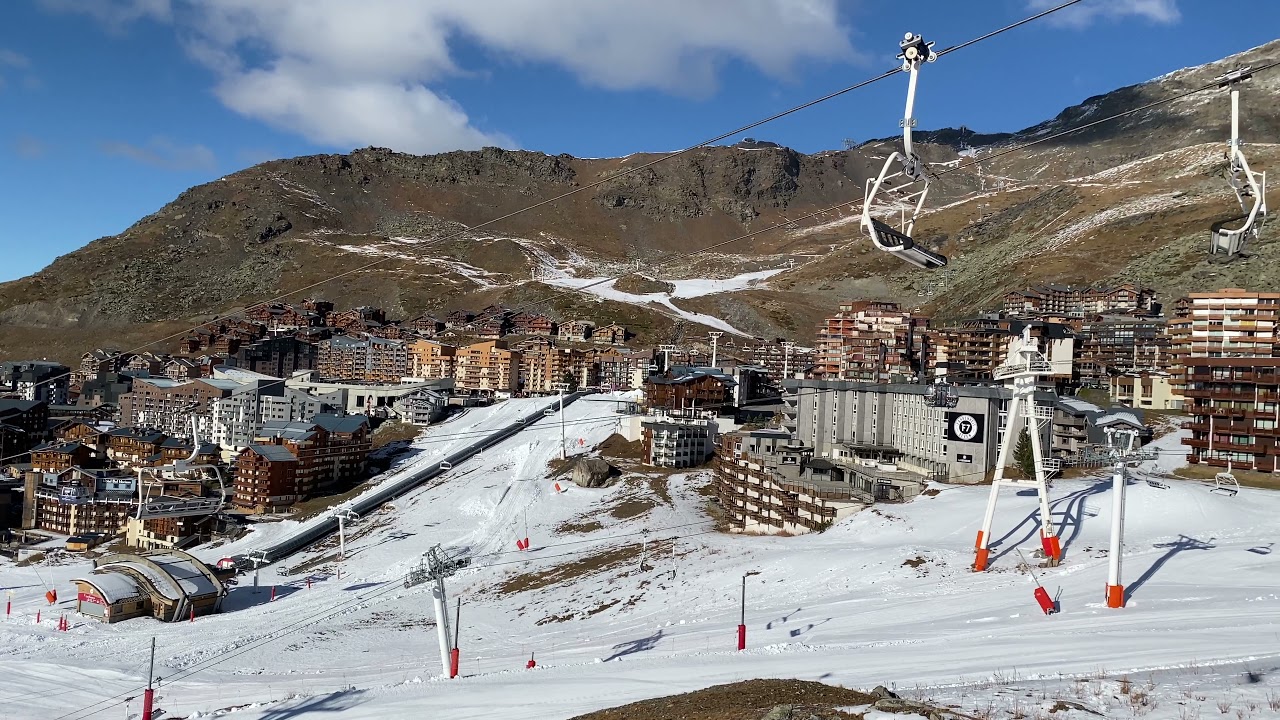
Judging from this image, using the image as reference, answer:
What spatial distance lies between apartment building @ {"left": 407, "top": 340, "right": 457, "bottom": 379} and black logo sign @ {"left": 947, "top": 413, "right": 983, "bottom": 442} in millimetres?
81983

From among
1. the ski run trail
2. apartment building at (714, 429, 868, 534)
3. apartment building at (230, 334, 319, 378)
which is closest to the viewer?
the ski run trail

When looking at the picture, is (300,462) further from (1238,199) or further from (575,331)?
(575,331)

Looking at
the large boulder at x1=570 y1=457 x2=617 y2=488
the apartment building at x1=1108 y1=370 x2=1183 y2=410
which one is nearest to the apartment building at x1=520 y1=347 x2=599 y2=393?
the large boulder at x1=570 y1=457 x2=617 y2=488

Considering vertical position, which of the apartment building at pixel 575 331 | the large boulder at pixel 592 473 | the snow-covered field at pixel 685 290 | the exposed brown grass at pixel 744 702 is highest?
the snow-covered field at pixel 685 290

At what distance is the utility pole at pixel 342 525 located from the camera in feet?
165

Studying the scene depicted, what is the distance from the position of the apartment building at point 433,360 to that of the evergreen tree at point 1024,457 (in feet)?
278

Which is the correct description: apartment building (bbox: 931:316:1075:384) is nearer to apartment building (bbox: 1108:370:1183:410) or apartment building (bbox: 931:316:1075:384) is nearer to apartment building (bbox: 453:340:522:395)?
apartment building (bbox: 1108:370:1183:410)

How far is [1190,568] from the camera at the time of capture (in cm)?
2139

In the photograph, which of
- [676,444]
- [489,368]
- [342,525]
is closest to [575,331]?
[489,368]

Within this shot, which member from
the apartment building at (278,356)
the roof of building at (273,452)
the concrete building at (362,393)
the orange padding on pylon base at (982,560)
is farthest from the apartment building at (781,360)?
the orange padding on pylon base at (982,560)

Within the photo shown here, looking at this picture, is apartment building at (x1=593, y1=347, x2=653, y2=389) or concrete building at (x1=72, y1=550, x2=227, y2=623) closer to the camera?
concrete building at (x1=72, y1=550, x2=227, y2=623)

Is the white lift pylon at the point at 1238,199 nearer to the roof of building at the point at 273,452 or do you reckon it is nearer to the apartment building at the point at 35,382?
the roof of building at the point at 273,452

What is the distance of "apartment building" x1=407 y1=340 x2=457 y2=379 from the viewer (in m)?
116

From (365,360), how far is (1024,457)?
102034 mm
